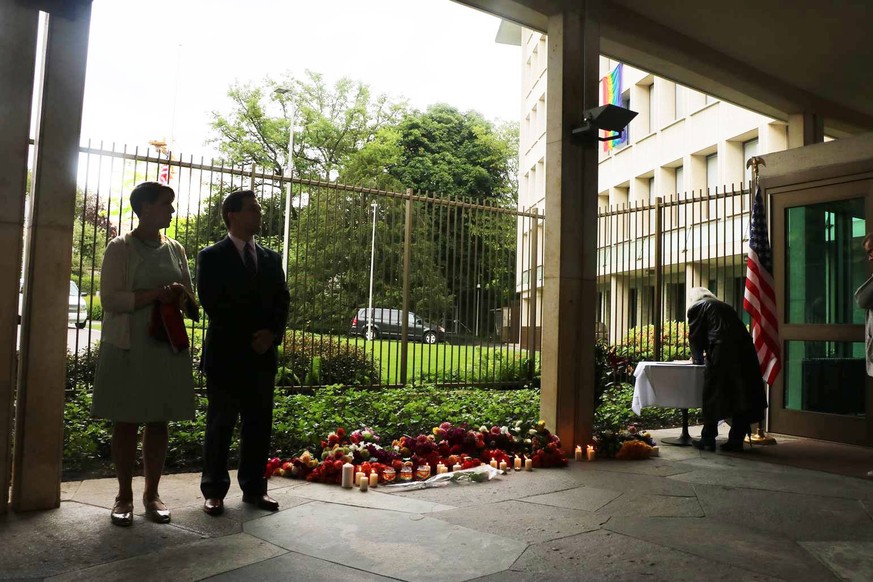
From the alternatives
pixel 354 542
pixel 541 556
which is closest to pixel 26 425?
pixel 354 542

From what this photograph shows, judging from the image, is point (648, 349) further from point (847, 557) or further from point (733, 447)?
point (847, 557)

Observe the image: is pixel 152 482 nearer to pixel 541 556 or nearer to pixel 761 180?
pixel 541 556

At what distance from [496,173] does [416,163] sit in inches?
231

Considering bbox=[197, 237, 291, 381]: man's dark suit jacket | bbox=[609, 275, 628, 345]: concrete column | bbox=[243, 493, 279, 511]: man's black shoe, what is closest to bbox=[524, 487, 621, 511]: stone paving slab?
bbox=[243, 493, 279, 511]: man's black shoe

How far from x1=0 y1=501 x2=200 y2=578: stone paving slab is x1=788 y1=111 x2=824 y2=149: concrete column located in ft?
31.8

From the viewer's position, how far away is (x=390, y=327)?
10.1m

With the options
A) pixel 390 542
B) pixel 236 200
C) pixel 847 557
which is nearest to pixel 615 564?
pixel 390 542

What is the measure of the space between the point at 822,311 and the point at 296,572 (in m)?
7.60

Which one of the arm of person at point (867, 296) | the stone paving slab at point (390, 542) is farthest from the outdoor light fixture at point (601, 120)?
the stone paving slab at point (390, 542)

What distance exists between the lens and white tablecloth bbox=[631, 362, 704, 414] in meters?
7.39

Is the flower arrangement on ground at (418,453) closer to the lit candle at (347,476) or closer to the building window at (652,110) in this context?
the lit candle at (347,476)

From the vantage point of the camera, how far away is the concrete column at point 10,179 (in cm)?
422

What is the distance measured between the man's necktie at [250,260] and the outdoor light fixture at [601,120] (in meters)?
3.51

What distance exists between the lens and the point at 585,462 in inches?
261
